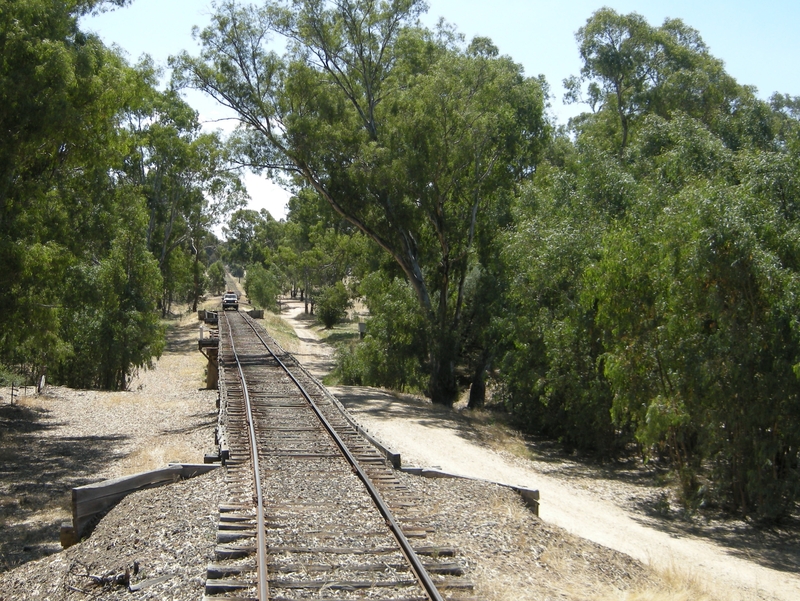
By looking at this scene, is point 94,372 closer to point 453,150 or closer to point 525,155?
point 453,150

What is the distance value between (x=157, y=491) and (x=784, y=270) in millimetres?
10533

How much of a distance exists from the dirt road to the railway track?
218cm

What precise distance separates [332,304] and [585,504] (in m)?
48.5

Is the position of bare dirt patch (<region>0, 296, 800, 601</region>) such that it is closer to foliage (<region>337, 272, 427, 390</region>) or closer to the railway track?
the railway track

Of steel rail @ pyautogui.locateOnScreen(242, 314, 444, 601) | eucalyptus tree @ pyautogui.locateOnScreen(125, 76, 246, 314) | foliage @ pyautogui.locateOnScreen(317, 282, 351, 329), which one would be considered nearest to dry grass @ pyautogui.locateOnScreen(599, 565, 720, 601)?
steel rail @ pyautogui.locateOnScreen(242, 314, 444, 601)

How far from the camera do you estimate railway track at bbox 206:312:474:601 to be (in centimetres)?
714

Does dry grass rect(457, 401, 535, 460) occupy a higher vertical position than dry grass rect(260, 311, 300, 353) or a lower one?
lower

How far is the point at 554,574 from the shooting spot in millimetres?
8336

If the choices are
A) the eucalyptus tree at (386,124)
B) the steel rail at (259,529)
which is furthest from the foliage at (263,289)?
the steel rail at (259,529)

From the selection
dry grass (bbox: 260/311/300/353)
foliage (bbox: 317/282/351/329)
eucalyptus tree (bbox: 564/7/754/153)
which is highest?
eucalyptus tree (bbox: 564/7/754/153)

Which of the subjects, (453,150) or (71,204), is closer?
(71,204)

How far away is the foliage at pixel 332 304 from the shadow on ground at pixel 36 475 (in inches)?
1457

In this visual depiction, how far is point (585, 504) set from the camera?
14883mm

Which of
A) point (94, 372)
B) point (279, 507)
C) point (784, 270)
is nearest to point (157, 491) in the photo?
point (279, 507)
